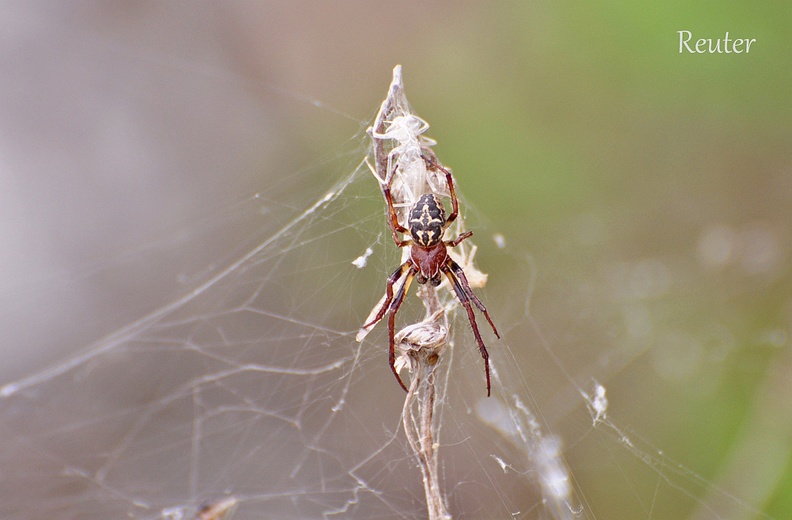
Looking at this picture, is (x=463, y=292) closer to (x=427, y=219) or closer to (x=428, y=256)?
(x=428, y=256)

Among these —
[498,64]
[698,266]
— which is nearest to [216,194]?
[498,64]

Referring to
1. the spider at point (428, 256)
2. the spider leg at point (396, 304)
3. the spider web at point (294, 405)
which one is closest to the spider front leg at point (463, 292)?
the spider at point (428, 256)

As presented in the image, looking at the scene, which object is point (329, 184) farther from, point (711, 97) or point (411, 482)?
point (711, 97)

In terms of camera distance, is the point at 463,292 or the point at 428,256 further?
the point at 463,292

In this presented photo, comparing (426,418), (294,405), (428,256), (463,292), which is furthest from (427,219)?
(294,405)

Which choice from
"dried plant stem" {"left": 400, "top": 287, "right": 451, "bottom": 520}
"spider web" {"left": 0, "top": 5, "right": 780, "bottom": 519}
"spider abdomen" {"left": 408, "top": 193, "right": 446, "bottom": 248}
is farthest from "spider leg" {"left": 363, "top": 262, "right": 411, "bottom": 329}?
"dried plant stem" {"left": 400, "top": 287, "right": 451, "bottom": 520}

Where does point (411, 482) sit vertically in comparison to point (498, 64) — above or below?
below
